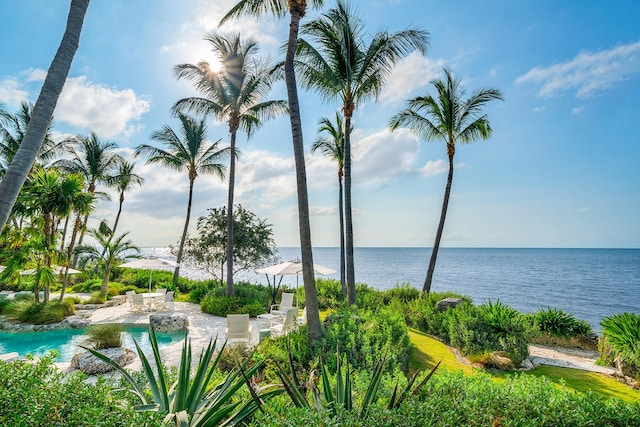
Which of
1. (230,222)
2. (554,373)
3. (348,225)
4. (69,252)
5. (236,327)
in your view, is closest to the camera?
(554,373)

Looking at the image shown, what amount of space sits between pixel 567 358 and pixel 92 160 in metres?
29.0

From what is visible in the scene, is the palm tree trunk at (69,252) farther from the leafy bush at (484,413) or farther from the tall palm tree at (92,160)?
the leafy bush at (484,413)

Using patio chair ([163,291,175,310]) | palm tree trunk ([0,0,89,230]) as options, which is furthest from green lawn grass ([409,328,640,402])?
patio chair ([163,291,175,310])

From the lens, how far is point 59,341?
422 inches

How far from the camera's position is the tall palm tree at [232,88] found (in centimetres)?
1592

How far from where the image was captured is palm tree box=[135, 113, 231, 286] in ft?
68.9

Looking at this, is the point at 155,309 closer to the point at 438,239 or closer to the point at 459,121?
the point at 438,239

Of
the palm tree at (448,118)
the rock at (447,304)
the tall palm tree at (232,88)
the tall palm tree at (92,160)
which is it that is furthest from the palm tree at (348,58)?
the tall palm tree at (92,160)

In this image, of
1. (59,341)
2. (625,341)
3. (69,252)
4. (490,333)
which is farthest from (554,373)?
(69,252)

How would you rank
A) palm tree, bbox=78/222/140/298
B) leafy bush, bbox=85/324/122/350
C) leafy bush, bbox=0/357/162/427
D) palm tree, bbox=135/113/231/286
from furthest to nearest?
palm tree, bbox=135/113/231/286 < palm tree, bbox=78/222/140/298 < leafy bush, bbox=85/324/122/350 < leafy bush, bbox=0/357/162/427

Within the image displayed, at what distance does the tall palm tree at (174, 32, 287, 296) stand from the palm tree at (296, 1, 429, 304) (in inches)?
213

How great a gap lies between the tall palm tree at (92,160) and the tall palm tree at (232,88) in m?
11.9

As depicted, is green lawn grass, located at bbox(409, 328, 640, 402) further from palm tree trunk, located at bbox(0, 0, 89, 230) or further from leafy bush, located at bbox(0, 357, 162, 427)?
palm tree trunk, located at bbox(0, 0, 89, 230)

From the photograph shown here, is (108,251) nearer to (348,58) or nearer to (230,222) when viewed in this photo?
(230,222)
